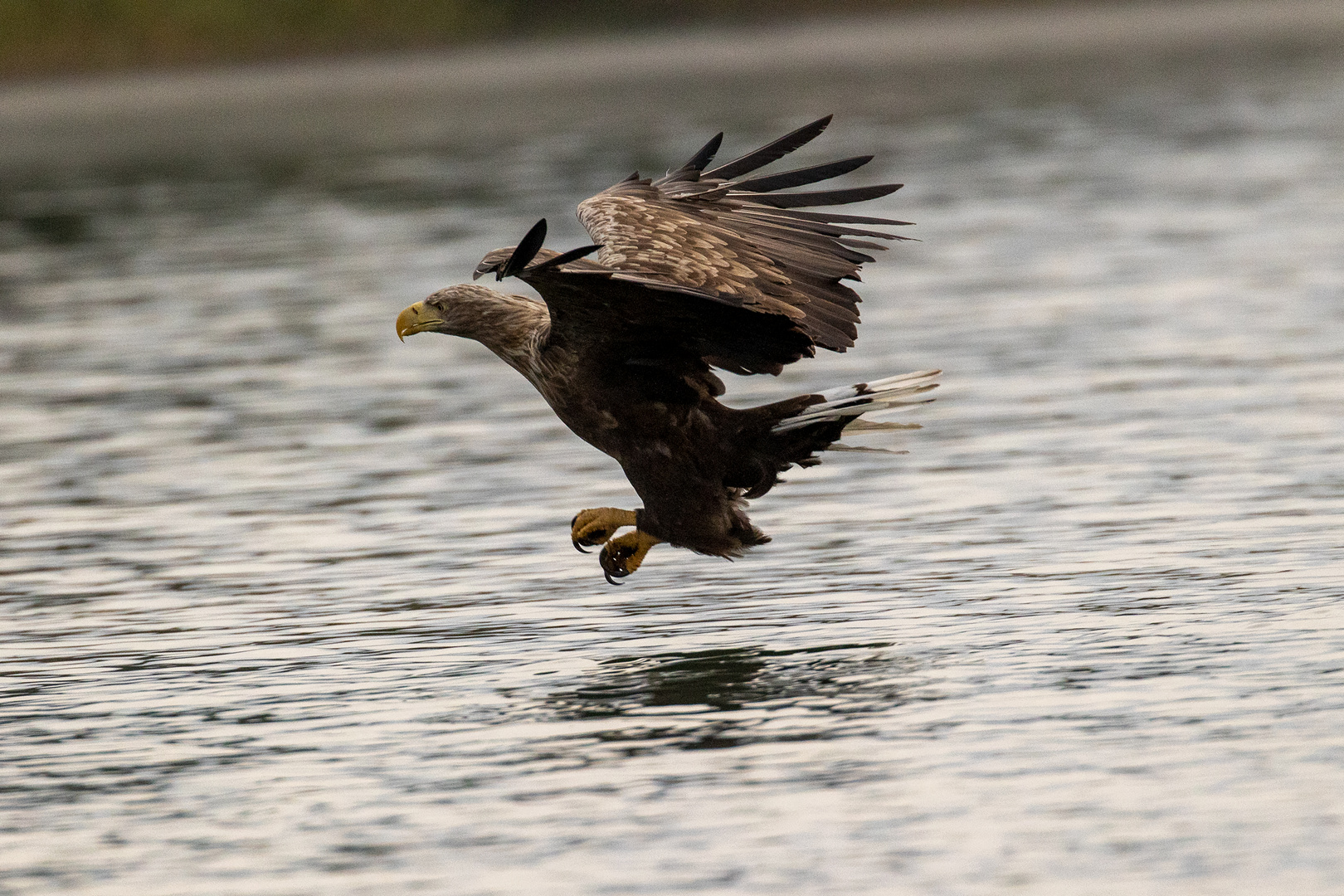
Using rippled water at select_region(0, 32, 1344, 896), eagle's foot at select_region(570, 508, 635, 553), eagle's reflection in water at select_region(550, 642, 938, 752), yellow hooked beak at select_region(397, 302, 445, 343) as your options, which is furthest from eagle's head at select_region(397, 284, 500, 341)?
eagle's reflection in water at select_region(550, 642, 938, 752)

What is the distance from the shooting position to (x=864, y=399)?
756cm

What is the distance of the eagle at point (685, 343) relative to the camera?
7445 mm

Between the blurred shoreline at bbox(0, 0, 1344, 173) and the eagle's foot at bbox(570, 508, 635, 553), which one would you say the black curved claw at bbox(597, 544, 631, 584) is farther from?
the blurred shoreline at bbox(0, 0, 1344, 173)

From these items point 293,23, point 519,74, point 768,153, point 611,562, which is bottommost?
point 611,562

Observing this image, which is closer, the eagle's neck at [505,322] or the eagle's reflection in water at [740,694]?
the eagle's reflection in water at [740,694]

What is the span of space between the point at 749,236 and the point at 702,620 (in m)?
1.30

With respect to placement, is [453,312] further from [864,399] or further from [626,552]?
[864,399]

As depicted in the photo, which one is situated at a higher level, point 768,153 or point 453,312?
point 768,153

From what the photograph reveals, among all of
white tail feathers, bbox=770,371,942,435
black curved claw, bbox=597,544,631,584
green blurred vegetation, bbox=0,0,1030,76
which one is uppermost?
green blurred vegetation, bbox=0,0,1030,76

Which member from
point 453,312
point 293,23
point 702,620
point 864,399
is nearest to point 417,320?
point 453,312

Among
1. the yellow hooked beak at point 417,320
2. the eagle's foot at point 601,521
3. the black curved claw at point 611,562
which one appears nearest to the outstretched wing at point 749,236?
the yellow hooked beak at point 417,320

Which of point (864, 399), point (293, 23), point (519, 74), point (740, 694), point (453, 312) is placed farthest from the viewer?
point (293, 23)

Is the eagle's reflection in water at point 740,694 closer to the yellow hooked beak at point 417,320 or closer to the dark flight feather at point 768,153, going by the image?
the yellow hooked beak at point 417,320

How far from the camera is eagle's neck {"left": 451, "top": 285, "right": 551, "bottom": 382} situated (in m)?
7.88
